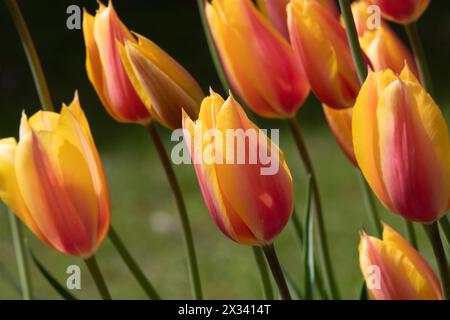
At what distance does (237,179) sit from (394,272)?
0.14 meters

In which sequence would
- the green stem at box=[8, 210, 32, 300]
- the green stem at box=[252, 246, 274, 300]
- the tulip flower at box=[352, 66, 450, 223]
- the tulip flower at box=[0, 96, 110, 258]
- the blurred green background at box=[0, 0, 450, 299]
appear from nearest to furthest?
the tulip flower at box=[352, 66, 450, 223] → the tulip flower at box=[0, 96, 110, 258] → the green stem at box=[252, 246, 274, 300] → the green stem at box=[8, 210, 32, 300] → the blurred green background at box=[0, 0, 450, 299]

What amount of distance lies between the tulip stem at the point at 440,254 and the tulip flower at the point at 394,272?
6 cm

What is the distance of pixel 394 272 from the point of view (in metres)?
0.74

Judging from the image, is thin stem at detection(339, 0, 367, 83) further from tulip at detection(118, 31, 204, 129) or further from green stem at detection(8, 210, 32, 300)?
green stem at detection(8, 210, 32, 300)

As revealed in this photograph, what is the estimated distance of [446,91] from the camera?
3.31 metres

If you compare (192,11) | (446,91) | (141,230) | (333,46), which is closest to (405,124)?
(333,46)

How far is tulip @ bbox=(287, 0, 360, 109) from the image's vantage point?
0.82 metres

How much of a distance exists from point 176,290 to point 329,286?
158 cm

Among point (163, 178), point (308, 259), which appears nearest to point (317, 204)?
point (308, 259)

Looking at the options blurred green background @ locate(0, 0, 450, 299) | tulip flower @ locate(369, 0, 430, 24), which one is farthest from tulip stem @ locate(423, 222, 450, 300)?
blurred green background @ locate(0, 0, 450, 299)

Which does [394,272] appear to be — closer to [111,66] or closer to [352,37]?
[352,37]

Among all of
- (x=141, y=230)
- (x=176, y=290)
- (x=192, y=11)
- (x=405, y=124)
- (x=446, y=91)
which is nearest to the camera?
(x=405, y=124)

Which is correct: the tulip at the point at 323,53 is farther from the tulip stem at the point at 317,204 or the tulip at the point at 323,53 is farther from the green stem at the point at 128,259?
the green stem at the point at 128,259
